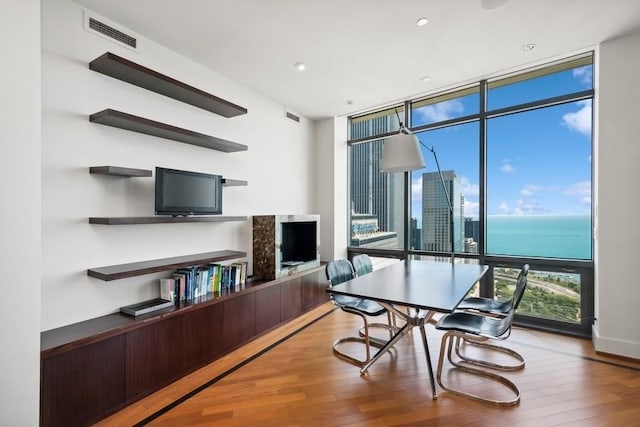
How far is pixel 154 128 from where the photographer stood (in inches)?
103

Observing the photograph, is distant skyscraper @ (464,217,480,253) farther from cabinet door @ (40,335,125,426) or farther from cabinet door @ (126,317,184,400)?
cabinet door @ (40,335,125,426)

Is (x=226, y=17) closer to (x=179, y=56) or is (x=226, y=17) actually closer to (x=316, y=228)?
(x=179, y=56)

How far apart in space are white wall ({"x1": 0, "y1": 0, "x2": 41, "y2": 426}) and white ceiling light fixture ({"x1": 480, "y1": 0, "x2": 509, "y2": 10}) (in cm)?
307

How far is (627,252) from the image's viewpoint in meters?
2.85

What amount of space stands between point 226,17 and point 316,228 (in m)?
2.96

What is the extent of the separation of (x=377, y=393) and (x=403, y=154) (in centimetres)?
202

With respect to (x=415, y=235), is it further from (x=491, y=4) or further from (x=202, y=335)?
(x=202, y=335)

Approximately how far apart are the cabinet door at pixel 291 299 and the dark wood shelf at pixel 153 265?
89cm

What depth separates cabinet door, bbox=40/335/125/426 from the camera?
1803mm

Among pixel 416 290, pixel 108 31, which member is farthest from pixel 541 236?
pixel 108 31

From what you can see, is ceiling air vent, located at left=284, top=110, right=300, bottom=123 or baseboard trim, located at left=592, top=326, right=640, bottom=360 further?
ceiling air vent, located at left=284, top=110, right=300, bottom=123

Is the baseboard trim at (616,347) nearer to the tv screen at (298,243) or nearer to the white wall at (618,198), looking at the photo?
the white wall at (618,198)

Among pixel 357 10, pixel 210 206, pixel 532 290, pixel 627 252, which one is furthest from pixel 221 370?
pixel 627 252

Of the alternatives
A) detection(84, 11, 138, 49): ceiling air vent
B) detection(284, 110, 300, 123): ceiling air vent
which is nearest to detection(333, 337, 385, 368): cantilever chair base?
detection(284, 110, 300, 123): ceiling air vent
